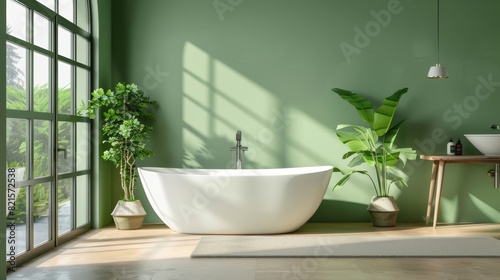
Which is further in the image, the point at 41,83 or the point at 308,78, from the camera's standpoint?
the point at 308,78

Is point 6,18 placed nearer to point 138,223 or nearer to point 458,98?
point 138,223

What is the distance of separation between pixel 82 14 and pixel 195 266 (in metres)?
Answer: 2.75

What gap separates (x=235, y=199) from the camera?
5.31 m

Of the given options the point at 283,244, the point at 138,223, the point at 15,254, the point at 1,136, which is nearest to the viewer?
the point at 1,136

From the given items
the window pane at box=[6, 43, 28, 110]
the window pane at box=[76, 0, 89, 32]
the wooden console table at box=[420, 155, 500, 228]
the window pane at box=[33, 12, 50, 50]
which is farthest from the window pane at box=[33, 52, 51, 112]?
the wooden console table at box=[420, 155, 500, 228]

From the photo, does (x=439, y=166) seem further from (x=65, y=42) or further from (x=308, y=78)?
(x=65, y=42)

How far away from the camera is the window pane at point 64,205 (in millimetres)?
5078

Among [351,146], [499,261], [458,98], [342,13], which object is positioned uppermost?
[342,13]

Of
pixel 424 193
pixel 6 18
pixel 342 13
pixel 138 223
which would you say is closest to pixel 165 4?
pixel 342 13

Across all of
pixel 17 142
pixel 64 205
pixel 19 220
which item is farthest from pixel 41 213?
pixel 17 142

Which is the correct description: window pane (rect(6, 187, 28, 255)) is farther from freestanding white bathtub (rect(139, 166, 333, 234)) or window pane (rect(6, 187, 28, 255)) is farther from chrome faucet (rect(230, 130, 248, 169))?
chrome faucet (rect(230, 130, 248, 169))

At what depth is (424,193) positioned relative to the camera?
632cm

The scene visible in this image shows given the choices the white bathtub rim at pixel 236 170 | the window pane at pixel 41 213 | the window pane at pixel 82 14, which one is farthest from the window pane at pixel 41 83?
the white bathtub rim at pixel 236 170

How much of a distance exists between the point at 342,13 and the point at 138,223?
109 inches
